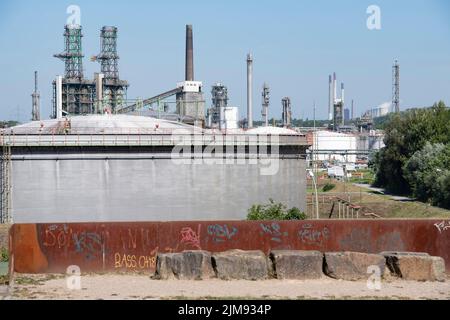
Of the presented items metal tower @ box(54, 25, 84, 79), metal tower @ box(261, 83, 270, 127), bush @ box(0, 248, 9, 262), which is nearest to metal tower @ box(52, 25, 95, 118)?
metal tower @ box(54, 25, 84, 79)

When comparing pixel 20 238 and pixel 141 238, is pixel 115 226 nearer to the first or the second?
pixel 141 238

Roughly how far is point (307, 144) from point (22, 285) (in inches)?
1036

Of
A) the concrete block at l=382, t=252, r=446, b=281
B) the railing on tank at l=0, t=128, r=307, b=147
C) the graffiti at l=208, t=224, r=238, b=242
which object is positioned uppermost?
the railing on tank at l=0, t=128, r=307, b=147

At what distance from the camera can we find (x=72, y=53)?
10731 cm

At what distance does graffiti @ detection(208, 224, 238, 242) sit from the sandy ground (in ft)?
5.94

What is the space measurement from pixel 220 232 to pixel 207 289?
278 cm

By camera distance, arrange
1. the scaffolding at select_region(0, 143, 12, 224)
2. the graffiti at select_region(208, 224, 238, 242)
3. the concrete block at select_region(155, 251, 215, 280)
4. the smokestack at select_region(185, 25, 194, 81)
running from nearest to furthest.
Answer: the concrete block at select_region(155, 251, 215, 280) < the graffiti at select_region(208, 224, 238, 242) < the scaffolding at select_region(0, 143, 12, 224) < the smokestack at select_region(185, 25, 194, 81)

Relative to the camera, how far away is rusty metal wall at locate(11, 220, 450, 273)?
19.5 m

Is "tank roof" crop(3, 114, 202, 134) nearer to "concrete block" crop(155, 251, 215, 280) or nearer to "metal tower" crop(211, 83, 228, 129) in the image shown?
"concrete block" crop(155, 251, 215, 280)

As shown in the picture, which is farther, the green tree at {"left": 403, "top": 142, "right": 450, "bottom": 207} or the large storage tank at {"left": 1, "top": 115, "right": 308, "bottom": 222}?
the green tree at {"left": 403, "top": 142, "right": 450, "bottom": 207}

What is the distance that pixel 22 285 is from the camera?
17.9m

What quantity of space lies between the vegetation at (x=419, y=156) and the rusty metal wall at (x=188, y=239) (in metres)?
36.4

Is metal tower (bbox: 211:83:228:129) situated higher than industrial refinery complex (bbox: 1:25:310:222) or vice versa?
metal tower (bbox: 211:83:228:129)

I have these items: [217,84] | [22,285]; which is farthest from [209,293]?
[217,84]
